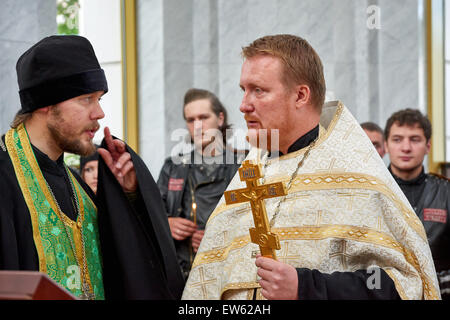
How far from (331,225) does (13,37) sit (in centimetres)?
418

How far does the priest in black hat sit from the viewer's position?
2.90 metres

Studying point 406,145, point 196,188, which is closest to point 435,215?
point 406,145

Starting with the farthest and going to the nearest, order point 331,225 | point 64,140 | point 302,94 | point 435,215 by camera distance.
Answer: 1. point 435,215
2. point 64,140
3. point 302,94
4. point 331,225

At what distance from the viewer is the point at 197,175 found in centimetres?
551

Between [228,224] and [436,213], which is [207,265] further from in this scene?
[436,213]

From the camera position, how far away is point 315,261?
107 inches

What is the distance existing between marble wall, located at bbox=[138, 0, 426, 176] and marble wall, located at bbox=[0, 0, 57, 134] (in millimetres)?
2788

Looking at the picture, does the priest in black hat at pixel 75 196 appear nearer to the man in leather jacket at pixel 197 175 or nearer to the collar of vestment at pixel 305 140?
the collar of vestment at pixel 305 140

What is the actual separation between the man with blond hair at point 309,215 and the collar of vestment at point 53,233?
492 mm

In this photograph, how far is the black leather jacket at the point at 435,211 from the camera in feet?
15.8

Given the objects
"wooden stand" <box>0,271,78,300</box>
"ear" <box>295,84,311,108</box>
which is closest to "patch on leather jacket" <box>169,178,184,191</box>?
"ear" <box>295,84,311,108</box>

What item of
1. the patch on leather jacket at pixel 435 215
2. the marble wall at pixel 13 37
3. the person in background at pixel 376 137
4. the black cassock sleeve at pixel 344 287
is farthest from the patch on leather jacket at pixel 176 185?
the black cassock sleeve at pixel 344 287

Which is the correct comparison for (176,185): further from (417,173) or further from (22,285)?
(22,285)
